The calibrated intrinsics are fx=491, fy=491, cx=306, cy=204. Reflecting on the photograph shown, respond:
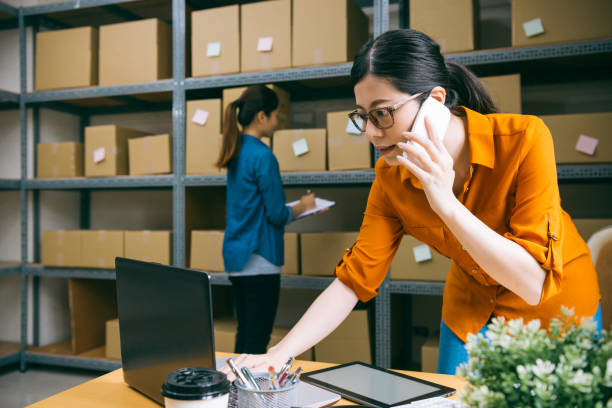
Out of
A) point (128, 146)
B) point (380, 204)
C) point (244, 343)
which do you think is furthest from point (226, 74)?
point (380, 204)

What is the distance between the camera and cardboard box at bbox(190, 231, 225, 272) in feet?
8.16

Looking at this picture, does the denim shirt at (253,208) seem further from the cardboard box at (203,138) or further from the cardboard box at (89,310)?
the cardboard box at (89,310)

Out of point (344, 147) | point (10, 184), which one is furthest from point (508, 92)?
point (10, 184)

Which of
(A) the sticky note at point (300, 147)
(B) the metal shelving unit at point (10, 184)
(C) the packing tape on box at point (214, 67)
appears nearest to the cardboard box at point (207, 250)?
(A) the sticky note at point (300, 147)

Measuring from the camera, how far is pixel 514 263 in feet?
2.64

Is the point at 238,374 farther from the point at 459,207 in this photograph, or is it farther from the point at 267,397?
the point at 459,207

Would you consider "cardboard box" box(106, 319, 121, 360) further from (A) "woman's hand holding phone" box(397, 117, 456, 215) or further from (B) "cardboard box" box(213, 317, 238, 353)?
(A) "woman's hand holding phone" box(397, 117, 456, 215)

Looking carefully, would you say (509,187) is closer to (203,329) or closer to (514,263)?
(514,263)

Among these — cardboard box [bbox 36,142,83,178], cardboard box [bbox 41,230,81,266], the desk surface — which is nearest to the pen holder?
the desk surface

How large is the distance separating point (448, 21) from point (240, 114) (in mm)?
989

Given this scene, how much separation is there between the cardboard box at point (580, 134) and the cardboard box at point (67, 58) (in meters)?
2.40

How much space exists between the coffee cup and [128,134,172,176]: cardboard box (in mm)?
2120

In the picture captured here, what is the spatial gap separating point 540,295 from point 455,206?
228 mm

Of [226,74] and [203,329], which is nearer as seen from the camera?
[203,329]
